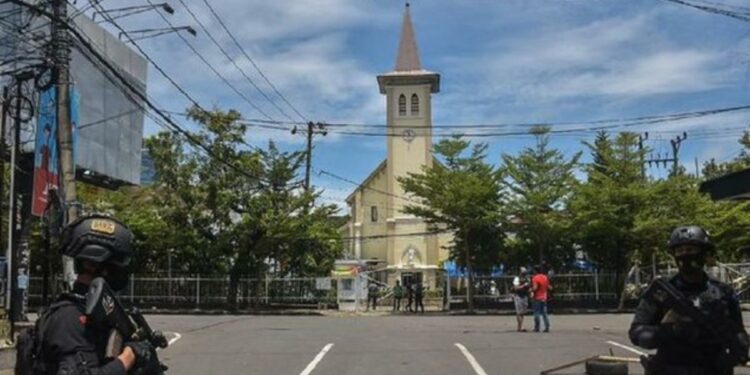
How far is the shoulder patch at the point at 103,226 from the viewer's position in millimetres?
3180

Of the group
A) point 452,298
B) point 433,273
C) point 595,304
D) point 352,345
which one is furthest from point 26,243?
point 433,273

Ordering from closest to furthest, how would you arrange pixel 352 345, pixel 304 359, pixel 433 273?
pixel 304 359, pixel 352 345, pixel 433 273

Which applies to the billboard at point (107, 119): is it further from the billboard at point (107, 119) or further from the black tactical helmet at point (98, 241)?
the black tactical helmet at point (98, 241)

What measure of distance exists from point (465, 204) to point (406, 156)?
78.3 ft

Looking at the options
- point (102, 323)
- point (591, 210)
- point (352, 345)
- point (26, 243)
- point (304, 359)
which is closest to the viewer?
point (102, 323)

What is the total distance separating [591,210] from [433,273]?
→ 79.0 feet

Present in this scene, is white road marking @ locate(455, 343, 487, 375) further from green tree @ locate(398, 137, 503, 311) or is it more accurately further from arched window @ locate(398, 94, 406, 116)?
arched window @ locate(398, 94, 406, 116)

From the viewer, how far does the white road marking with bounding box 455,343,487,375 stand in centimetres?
1184


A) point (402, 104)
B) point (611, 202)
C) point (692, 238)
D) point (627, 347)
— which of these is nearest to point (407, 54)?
point (402, 104)

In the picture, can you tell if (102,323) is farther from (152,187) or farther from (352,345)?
(152,187)

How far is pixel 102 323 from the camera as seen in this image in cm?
296

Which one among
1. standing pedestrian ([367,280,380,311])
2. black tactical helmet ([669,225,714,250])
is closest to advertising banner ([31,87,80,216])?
black tactical helmet ([669,225,714,250])

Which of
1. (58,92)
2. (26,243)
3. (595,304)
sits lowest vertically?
(595,304)

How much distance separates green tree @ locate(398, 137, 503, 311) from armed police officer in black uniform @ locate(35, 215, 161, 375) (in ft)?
104
